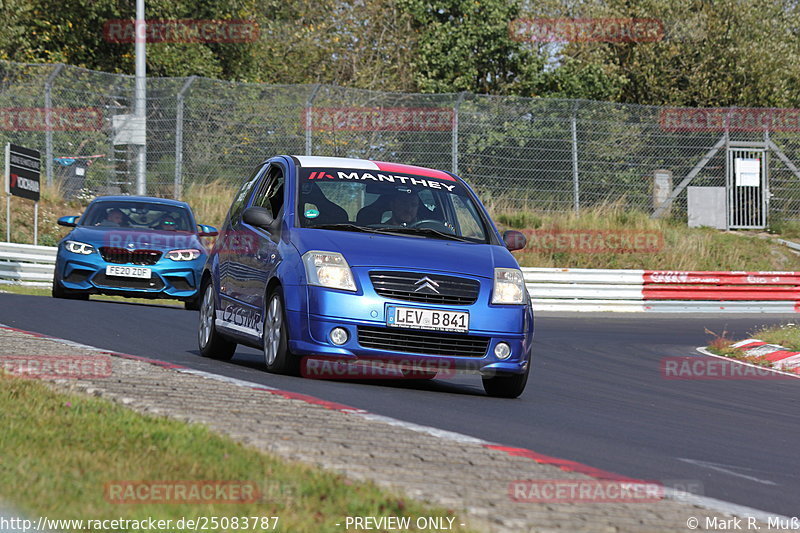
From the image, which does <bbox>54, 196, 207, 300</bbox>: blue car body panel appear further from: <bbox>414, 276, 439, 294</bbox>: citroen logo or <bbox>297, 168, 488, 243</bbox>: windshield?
<bbox>414, 276, 439, 294</bbox>: citroen logo

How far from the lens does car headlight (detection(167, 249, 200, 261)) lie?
57.3 feet

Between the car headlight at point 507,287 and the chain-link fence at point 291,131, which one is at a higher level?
the chain-link fence at point 291,131

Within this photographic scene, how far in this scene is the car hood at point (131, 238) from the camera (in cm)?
1727

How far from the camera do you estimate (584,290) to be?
25562 mm

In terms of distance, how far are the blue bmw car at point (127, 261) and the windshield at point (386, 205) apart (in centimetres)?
752

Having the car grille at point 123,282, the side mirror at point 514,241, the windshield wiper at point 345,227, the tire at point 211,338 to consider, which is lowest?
the tire at point 211,338

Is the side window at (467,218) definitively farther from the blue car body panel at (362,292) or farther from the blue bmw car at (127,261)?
the blue bmw car at (127,261)

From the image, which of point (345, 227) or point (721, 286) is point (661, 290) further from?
point (345, 227)

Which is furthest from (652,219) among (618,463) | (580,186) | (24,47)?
(618,463)

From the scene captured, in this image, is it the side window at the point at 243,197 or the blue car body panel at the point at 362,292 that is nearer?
the blue car body panel at the point at 362,292

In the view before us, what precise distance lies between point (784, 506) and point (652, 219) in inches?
970

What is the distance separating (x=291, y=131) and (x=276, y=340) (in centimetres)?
1814

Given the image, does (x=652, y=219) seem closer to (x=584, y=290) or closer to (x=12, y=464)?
(x=584, y=290)

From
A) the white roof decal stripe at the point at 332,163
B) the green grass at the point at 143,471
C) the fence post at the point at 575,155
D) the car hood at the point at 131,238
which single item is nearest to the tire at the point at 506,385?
the white roof decal stripe at the point at 332,163
